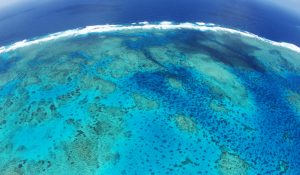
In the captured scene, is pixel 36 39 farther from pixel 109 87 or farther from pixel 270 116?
pixel 270 116

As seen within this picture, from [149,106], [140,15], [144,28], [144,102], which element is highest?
[140,15]

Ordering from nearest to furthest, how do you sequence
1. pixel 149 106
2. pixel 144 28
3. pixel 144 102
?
pixel 149 106 → pixel 144 102 → pixel 144 28

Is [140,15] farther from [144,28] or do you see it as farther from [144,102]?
[144,102]

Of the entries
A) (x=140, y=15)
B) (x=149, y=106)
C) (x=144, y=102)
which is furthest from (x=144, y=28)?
(x=149, y=106)

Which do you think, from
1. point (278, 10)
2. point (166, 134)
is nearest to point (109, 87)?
point (166, 134)

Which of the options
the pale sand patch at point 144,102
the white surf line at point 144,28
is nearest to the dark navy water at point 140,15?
the white surf line at point 144,28

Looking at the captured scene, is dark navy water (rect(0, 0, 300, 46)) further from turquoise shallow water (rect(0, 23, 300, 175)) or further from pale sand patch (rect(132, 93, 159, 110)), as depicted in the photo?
pale sand patch (rect(132, 93, 159, 110))
